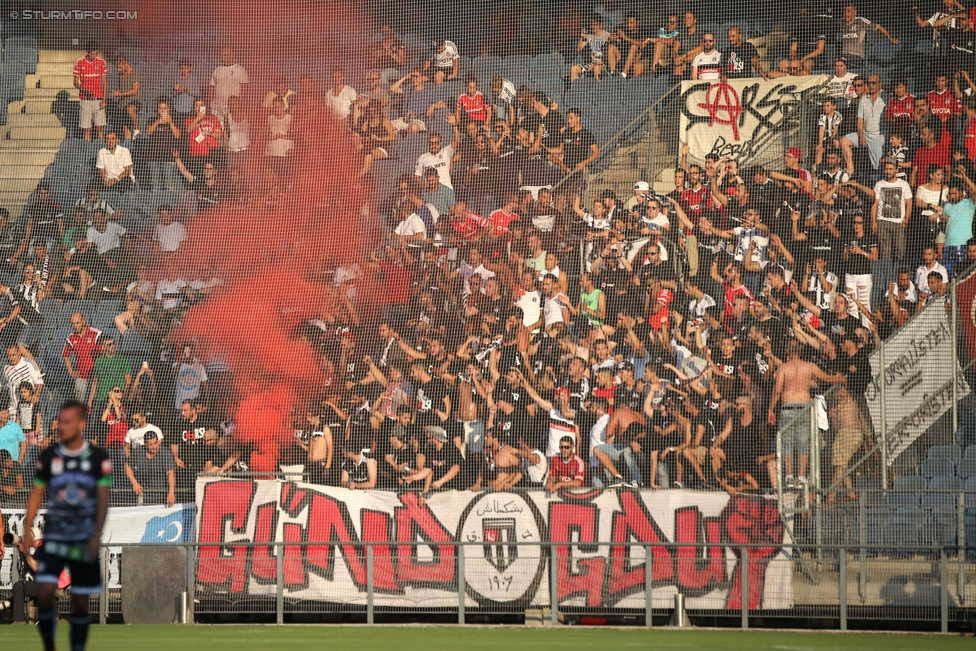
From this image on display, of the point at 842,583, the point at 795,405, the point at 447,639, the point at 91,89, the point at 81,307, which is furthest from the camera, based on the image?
the point at 91,89

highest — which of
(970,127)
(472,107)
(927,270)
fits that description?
(472,107)

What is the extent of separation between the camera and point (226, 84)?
1691 centimetres

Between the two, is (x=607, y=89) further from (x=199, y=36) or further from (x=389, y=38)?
(x=199, y=36)

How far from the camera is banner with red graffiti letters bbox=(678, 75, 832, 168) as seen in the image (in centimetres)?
1548

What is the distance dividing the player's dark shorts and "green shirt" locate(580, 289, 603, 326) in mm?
8110

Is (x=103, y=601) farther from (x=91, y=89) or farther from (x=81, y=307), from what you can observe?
(x=91, y=89)

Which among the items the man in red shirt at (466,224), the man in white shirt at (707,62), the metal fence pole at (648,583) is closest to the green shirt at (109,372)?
the man in red shirt at (466,224)

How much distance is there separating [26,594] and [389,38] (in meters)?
8.41

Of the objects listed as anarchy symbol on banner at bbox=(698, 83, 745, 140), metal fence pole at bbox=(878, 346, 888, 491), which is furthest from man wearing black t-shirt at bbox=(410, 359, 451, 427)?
anarchy symbol on banner at bbox=(698, 83, 745, 140)

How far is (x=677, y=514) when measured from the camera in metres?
12.4

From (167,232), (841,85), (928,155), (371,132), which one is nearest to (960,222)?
(928,155)

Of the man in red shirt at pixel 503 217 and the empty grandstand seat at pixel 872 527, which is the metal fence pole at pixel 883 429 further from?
the man in red shirt at pixel 503 217

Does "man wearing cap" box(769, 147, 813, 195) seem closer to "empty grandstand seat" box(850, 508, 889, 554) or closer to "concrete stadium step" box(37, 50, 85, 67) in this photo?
"empty grandstand seat" box(850, 508, 889, 554)

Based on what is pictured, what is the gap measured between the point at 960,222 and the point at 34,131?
11.4 meters
